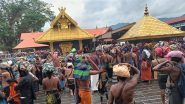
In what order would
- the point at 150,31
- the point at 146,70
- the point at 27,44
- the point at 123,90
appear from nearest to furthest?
the point at 123,90, the point at 146,70, the point at 150,31, the point at 27,44

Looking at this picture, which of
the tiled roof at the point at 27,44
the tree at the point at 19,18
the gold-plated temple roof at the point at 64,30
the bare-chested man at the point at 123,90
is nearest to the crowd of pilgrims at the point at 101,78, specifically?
the bare-chested man at the point at 123,90

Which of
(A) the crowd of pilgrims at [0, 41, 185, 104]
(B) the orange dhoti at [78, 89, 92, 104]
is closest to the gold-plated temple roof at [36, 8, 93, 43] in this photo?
(A) the crowd of pilgrims at [0, 41, 185, 104]

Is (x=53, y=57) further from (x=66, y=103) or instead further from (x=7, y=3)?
(x=7, y=3)

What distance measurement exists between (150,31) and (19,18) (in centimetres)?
3302

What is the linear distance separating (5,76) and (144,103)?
12.8ft

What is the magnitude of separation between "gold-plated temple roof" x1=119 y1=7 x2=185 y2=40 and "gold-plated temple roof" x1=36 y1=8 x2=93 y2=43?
Result: 756 centimetres

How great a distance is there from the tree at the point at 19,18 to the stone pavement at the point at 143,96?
1419 inches

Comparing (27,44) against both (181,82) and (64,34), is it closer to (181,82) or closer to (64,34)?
(64,34)

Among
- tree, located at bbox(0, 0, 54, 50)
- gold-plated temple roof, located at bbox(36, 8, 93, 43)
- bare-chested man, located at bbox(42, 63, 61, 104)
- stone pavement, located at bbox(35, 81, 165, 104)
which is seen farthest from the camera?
tree, located at bbox(0, 0, 54, 50)

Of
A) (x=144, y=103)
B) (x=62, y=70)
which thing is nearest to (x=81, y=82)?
(x=144, y=103)

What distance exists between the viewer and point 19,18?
48.5m

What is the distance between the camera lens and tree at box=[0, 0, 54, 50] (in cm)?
4706

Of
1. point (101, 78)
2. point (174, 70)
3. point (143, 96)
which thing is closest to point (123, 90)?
point (174, 70)

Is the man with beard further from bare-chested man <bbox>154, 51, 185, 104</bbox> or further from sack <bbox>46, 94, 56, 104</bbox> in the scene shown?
bare-chested man <bbox>154, 51, 185, 104</bbox>
